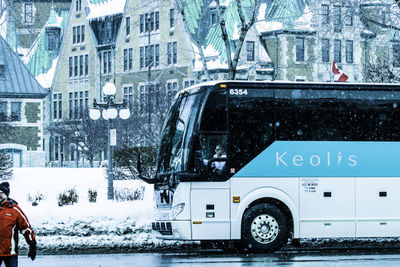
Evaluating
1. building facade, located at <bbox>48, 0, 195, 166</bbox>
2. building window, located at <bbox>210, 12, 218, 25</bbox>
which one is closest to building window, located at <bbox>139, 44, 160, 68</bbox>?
building facade, located at <bbox>48, 0, 195, 166</bbox>

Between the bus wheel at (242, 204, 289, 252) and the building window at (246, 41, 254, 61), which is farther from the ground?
the building window at (246, 41, 254, 61)

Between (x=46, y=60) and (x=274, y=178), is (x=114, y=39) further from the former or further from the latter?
(x=274, y=178)

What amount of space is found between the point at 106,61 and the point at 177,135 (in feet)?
217

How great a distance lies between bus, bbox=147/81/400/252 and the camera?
1853 centimetres

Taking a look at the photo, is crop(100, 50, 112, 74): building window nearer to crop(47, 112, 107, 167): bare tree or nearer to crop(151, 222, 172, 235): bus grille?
crop(47, 112, 107, 167): bare tree

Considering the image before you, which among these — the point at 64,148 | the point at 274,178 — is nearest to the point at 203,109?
the point at 274,178

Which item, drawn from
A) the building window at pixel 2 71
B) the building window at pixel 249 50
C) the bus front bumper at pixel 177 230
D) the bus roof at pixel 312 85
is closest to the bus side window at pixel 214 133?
the bus roof at pixel 312 85

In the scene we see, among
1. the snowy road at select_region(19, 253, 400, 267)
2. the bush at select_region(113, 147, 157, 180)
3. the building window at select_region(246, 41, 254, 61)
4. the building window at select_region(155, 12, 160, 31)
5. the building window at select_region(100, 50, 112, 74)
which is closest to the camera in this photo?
the snowy road at select_region(19, 253, 400, 267)

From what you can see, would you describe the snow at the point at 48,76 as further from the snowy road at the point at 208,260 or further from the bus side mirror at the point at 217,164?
the bus side mirror at the point at 217,164

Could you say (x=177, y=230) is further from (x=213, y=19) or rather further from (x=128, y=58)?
(x=128, y=58)

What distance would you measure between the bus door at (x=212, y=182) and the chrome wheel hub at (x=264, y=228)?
58 cm

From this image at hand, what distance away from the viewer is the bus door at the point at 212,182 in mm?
18453

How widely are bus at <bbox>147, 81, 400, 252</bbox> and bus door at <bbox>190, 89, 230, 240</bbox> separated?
19mm

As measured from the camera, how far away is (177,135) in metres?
19.0
